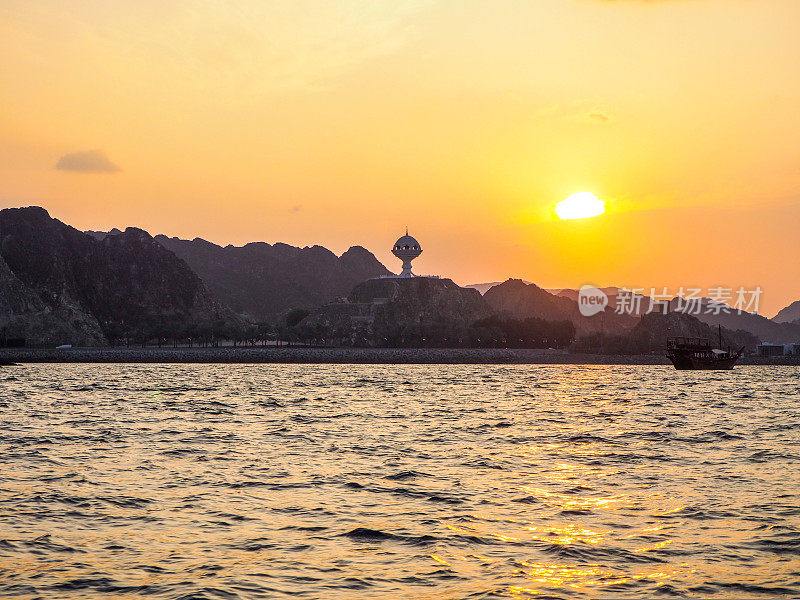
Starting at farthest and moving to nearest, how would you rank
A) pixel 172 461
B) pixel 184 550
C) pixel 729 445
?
pixel 729 445, pixel 172 461, pixel 184 550

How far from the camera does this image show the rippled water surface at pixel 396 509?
16.6 metres

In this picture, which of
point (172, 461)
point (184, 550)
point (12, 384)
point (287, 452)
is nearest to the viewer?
point (184, 550)

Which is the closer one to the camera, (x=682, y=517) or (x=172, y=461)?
(x=682, y=517)

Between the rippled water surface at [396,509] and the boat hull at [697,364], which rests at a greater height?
the boat hull at [697,364]

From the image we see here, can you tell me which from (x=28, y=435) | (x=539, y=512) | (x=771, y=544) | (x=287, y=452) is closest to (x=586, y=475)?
(x=539, y=512)

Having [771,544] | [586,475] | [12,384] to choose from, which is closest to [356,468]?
[586,475]

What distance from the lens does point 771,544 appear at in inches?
763

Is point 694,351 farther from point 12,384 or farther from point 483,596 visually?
point 483,596

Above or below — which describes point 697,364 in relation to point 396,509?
above

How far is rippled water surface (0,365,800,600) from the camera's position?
54.4 ft

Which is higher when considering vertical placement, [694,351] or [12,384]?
[694,351]

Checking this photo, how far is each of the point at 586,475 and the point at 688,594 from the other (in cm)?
1462

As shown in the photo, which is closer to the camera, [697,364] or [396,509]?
[396,509]

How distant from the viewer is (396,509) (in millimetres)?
23703
